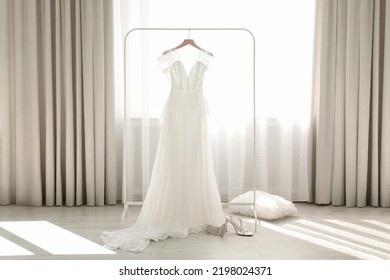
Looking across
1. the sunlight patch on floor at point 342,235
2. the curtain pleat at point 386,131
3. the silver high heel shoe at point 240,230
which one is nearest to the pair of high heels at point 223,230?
the silver high heel shoe at point 240,230

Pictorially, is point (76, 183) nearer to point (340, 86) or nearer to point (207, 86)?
point (207, 86)

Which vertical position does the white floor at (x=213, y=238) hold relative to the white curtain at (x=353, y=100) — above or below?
below

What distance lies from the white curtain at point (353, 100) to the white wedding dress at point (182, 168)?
1.27m

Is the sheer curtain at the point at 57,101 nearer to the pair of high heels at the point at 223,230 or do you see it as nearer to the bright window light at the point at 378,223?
the pair of high heels at the point at 223,230

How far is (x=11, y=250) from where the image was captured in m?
3.18

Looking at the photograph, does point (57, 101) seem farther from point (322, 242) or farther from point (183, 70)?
point (322, 242)

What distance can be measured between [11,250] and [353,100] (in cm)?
292

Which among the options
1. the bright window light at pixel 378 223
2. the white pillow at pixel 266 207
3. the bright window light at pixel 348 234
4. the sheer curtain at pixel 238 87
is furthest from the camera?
the sheer curtain at pixel 238 87

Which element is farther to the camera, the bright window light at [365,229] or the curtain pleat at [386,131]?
the curtain pleat at [386,131]

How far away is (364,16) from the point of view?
4.26 meters

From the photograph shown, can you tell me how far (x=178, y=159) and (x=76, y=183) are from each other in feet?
4.02

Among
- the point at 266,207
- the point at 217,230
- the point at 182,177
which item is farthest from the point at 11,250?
the point at 266,207

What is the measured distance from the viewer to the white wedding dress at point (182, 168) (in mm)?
3521
